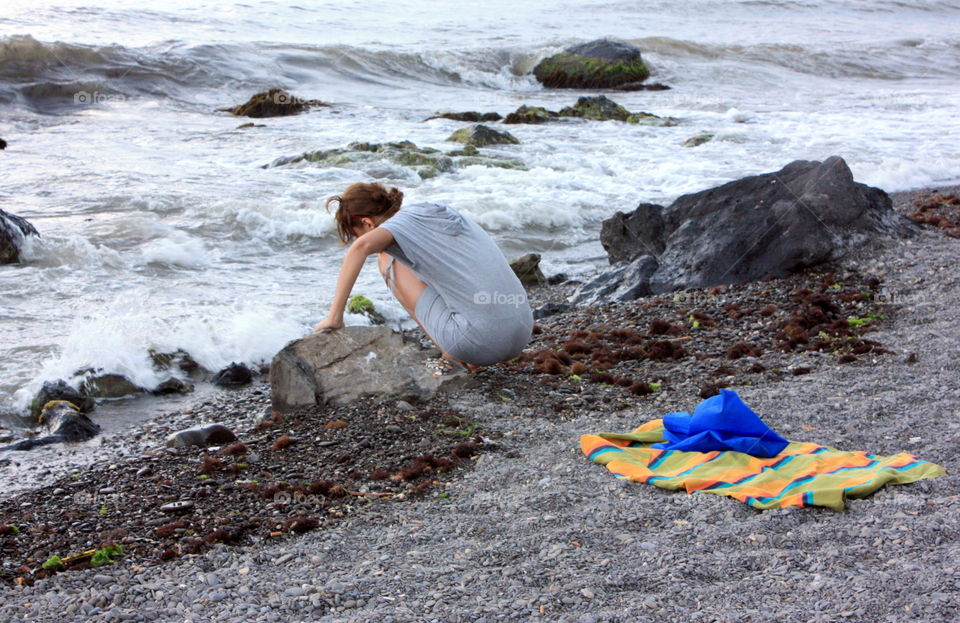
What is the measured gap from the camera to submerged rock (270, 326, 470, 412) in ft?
17.0

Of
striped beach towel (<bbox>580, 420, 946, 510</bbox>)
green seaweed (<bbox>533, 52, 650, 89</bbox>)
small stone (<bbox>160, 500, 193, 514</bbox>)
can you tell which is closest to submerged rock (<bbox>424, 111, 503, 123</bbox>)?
green seaweed (<bbox>533, 52, 650, 89</bbox>)

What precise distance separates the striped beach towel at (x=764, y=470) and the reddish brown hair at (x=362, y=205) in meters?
1.91

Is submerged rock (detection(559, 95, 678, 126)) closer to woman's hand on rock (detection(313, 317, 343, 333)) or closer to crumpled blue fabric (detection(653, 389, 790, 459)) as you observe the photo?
woman's hand on rock (detection(313, 317, 343, 333))

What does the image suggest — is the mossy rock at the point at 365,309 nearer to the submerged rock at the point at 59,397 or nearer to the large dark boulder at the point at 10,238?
the submerged rock at the point at 59,397

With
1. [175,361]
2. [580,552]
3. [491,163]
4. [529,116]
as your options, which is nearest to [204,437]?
[175,361]

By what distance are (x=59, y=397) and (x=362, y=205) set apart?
2570 millimetres

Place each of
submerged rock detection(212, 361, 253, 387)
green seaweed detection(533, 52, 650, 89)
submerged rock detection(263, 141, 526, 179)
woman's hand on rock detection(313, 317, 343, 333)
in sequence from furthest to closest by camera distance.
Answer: green seaweed detection(533, 52, 650, 89), submerged rock detection(263, 141, 526, 179), submerged rock detection(212, 361, 253, 387), woman's hand on rock detection(313, 317, 343, 333)

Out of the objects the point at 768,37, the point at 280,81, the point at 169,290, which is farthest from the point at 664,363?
the point at 768,37

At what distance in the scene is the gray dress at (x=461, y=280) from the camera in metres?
5.16

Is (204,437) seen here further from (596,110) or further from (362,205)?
(596,110)

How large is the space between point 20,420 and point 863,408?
5165 mm

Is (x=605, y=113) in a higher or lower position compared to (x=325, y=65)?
lower

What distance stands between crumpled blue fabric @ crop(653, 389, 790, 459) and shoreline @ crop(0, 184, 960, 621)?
0.31 metres

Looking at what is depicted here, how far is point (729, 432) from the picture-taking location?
13.6ft
